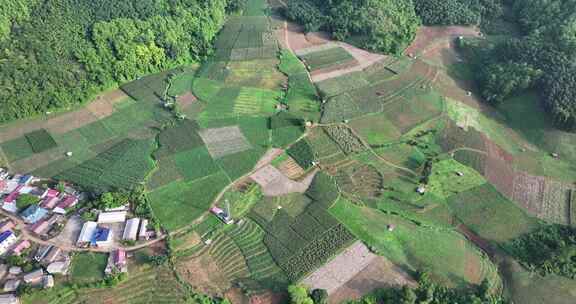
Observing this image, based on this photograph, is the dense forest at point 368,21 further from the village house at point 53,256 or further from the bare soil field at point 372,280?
the village house at point 53,256

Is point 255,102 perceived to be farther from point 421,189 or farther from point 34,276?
point 34,276

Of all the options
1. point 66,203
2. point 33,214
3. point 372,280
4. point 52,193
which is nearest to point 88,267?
point 66,203

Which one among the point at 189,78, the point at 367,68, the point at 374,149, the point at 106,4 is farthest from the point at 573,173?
the point at 106,4

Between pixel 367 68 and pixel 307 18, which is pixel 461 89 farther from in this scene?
pixel 307 18

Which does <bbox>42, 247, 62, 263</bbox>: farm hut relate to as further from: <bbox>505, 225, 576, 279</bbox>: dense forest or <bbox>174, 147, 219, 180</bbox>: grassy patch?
<bbox>505, 225, 576, 279</bbox>: dense forest

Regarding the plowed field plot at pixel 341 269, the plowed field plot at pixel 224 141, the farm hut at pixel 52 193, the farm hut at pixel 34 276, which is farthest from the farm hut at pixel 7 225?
the plowed field plot at pixel 341 269

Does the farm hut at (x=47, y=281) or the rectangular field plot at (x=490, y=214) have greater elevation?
the rectangular field plot at (x=490, y=214)

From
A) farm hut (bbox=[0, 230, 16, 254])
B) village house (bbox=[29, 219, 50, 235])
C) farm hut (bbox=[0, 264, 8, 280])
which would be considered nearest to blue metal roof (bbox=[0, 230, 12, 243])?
farm hut (bbox=[0, 230, 16, 254])
